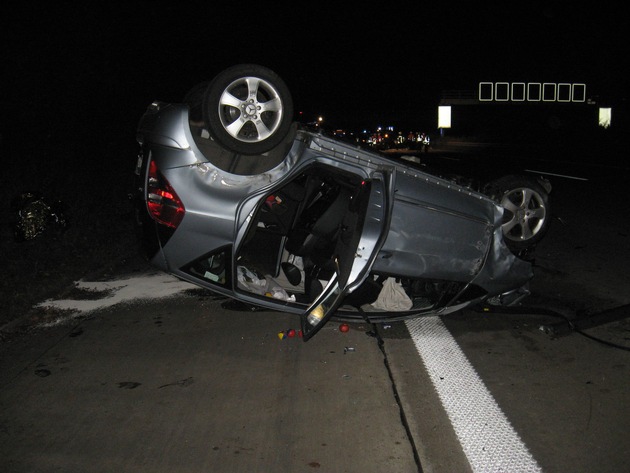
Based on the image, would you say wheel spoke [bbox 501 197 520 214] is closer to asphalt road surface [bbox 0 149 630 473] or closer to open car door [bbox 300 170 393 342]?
asphalt road surface [bbox 0 149 630 473]

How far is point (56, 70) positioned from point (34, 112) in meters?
1.45

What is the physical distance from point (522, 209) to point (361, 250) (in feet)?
7.32

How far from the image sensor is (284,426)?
3945 mm

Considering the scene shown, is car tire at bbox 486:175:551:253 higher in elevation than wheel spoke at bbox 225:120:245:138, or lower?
lower

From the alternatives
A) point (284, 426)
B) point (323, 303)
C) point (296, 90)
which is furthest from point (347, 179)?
point (296, 90)

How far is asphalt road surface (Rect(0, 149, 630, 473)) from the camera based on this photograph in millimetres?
3627

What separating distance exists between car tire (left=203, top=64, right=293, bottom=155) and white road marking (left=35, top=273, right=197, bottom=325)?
2.73m

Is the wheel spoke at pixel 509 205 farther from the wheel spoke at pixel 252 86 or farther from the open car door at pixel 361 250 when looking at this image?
the wheel spoke at pixel 252 86

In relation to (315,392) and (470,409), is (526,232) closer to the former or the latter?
(470,409)

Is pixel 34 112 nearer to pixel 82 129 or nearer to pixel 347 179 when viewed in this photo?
pixel 82 129

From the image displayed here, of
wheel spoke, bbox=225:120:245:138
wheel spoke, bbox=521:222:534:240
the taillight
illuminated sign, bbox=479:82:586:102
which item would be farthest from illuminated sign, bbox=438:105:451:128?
the taillight

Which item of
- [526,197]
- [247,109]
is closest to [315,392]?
[247,109]

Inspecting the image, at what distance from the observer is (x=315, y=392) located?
173 inches

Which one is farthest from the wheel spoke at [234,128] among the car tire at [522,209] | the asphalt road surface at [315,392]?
the car tire at [522,209]
